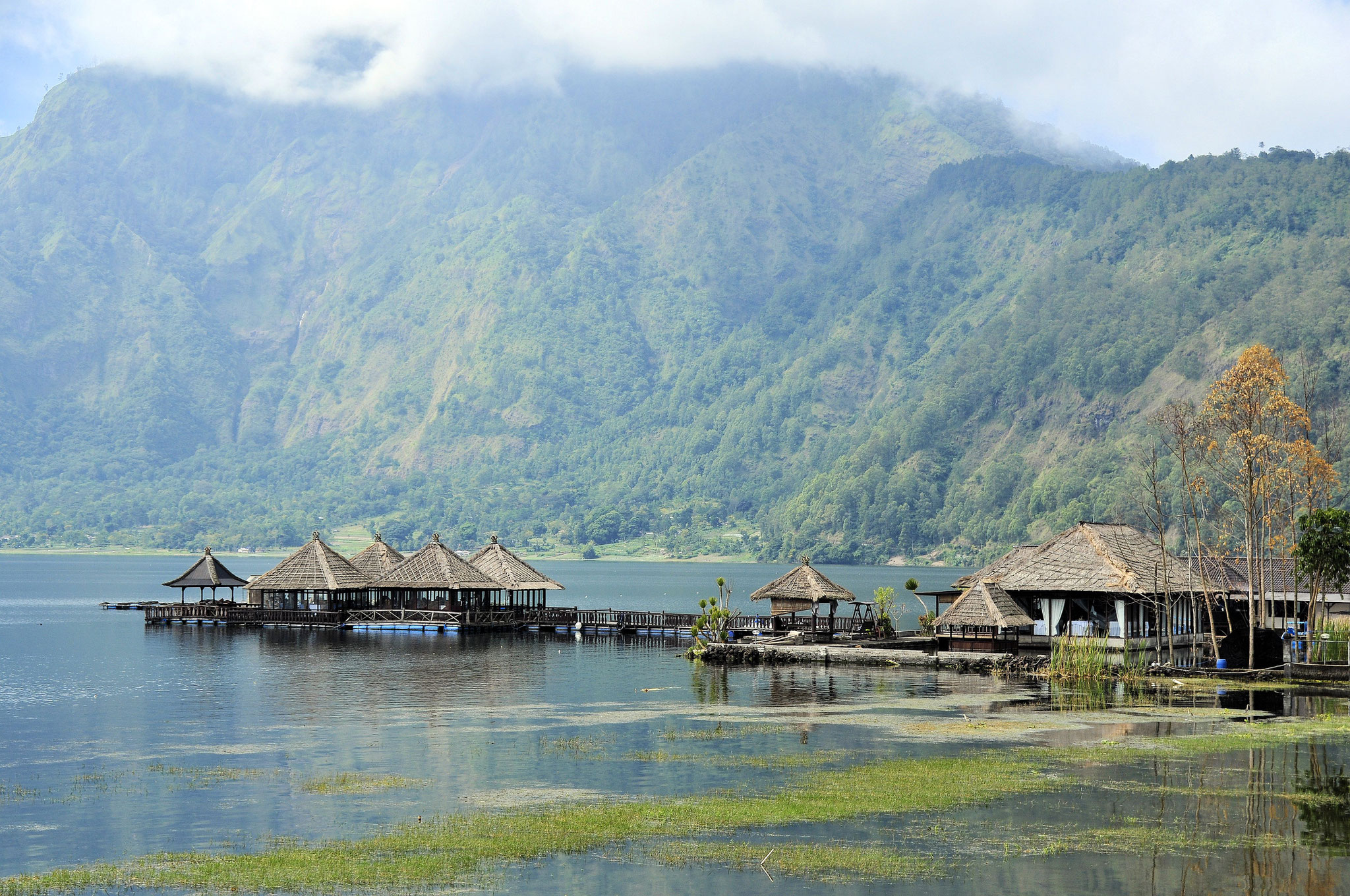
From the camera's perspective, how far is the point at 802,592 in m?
79.8

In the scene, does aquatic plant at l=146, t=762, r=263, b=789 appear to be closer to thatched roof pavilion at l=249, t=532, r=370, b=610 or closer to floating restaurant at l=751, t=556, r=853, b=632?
floating restaurant at l=751, t=556, r=853, b=632

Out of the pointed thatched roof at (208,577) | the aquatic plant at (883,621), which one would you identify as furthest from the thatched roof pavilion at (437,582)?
the aquatic plant at (883,621)

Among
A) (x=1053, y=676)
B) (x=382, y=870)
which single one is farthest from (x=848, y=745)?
(x=1053, y=676)

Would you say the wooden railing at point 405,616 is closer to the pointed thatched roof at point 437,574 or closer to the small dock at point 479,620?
the small dock at point 479,620

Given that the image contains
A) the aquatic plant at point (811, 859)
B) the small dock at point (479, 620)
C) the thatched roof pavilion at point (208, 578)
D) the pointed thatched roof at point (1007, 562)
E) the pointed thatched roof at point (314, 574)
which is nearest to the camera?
the aquatic plant at point (811, 859)

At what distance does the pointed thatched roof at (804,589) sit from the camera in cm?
7900

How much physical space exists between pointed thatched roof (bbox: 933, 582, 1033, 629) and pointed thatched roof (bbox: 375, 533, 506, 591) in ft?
121

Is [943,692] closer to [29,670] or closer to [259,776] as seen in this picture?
[259,776]

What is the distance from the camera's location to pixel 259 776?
116ft

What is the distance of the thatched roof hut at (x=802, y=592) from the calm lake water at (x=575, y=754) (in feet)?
36.3

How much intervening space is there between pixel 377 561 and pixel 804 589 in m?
36.2

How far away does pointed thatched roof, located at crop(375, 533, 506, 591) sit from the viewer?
9325cm

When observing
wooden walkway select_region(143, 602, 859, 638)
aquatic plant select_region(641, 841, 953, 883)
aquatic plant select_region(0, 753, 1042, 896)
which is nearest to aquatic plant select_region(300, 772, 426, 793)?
aquatic plant select_region(0, 753, 1042, 896)

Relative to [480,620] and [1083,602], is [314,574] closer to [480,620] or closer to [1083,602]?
[480,620]
